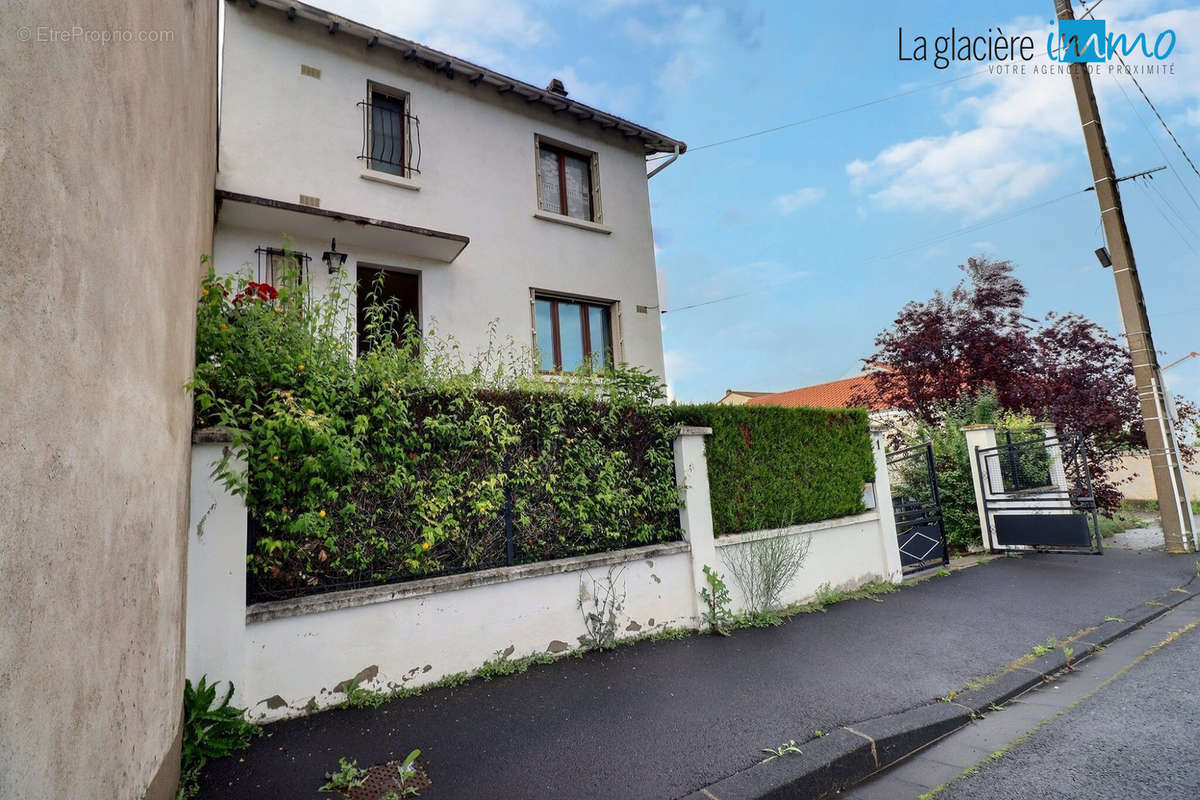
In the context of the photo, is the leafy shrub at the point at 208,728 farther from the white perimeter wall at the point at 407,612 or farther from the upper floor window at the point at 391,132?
the upper floor window at the point at 391,132

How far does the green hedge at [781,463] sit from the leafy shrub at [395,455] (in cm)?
78

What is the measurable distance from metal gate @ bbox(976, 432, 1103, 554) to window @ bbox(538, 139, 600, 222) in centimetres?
853

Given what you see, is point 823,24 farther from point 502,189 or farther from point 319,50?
point 319,50

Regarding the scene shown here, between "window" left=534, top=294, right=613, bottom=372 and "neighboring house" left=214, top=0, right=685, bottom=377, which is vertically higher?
"neighboring house" left=214, top=0, right=685, bottom=377

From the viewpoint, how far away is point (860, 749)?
3256 millimetres

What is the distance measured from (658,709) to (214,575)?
2.98 metres

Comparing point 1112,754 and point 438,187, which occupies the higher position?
point 438,187

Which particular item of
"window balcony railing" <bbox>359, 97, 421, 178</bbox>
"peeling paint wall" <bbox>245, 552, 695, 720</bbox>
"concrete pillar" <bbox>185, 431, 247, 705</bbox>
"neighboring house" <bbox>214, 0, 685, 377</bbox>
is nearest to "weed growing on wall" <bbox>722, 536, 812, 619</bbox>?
"peeling paint wall" <bbox>245, 552, 695, 720</bbox>

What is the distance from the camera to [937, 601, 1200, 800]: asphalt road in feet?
9.47

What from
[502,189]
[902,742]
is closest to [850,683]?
[902,742]

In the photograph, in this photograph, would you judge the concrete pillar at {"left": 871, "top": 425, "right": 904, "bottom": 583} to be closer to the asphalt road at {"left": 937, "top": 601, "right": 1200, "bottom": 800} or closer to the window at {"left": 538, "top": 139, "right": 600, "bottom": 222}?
the asphalt road at {"left": 937, "top": 601, "right": 1200, "bottom": 800}

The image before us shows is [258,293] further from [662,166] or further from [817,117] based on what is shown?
[817,117]

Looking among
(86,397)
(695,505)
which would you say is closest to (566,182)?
(695,505)

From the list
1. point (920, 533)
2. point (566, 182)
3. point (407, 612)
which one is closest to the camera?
point (407, 612)
